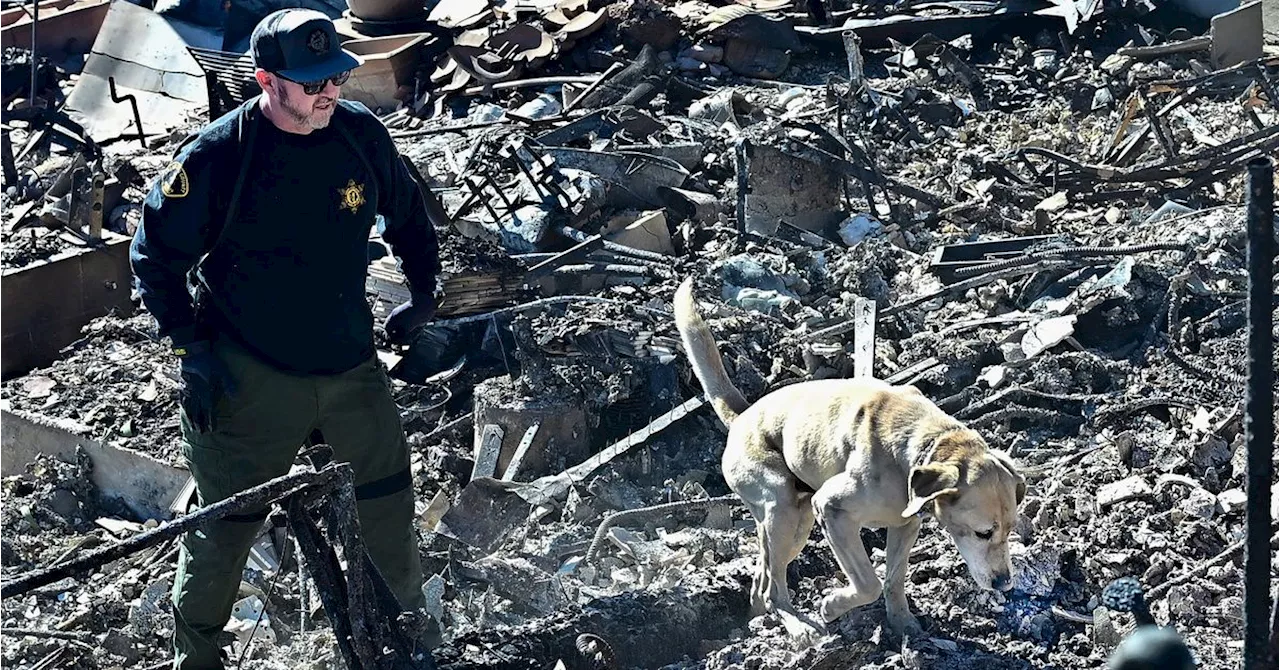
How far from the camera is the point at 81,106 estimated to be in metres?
15.1

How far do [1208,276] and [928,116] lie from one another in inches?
190

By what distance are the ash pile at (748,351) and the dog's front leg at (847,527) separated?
0.66 ft

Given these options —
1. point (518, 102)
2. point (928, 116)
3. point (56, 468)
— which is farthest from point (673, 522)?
point (518, 102)

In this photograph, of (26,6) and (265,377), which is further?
(26,6)

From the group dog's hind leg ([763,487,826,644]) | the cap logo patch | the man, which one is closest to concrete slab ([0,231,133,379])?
the man

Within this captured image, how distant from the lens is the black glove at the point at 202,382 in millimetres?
4410

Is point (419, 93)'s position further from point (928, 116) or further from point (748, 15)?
point (928, 116)

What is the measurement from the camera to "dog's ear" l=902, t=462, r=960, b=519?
4219 mm

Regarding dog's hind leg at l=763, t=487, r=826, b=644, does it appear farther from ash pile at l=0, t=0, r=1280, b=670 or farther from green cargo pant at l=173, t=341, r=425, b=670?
green cargo pant at l=173, t=341, r=425, b=670

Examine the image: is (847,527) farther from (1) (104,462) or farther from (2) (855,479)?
(1) (104,462)

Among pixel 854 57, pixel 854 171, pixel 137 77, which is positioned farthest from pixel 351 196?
pixel 137 77

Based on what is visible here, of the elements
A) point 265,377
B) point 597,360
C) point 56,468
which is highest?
point 265,377

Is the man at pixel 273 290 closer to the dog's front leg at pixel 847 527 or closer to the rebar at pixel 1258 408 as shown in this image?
the dog's front leg at pixel 847 527

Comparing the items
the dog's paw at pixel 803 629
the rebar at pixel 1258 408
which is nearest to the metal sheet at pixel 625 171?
the dog's paw at pixel 803 629
